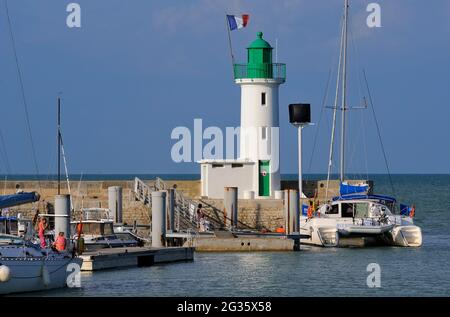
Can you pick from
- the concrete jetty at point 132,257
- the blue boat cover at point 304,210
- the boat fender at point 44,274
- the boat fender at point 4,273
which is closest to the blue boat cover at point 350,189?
the blue boat cover at point 304,210

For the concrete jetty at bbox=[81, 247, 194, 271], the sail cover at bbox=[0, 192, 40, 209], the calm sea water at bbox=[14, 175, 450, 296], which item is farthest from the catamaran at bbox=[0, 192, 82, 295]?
the concrete jetty at bbox=[81, 247, 194, 271]

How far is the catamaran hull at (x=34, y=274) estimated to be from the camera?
104 feet

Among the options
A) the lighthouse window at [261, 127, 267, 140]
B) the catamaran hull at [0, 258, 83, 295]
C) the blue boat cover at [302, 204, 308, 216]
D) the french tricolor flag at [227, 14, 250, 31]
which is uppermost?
the french tricolor flag at [227, 14, 250, 31]

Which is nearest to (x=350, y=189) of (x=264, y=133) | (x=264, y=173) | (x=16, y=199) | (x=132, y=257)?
(x=264, y=173)

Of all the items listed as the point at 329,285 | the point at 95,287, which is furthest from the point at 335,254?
the point at 95,287

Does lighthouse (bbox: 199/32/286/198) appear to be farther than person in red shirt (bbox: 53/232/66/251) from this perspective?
Yes

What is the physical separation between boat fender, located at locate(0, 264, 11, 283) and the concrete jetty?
5.17 m

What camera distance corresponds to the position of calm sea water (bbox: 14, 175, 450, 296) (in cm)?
3450

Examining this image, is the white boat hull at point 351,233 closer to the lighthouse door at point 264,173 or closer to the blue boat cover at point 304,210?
the blue boat cover at point 304,210

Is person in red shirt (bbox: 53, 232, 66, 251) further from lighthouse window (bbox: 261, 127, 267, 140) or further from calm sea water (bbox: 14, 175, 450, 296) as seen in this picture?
lighthouse window (bbox: 261, 127, 267, 140)

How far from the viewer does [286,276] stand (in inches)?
1487

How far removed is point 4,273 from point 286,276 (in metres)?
9.42

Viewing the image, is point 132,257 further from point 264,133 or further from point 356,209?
point 264,133
